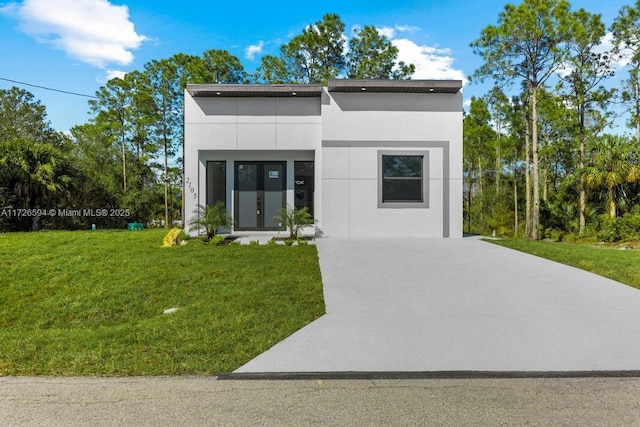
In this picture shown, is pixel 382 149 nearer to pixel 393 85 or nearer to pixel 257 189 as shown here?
pixel 393 85

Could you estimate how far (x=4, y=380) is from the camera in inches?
141

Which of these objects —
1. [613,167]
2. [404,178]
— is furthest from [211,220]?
[613,167]

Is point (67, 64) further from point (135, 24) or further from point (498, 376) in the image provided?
point (498, 376)

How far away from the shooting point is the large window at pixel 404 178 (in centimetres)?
1209

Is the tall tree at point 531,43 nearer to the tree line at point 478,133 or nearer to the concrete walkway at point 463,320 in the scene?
the tree line at point 478,133

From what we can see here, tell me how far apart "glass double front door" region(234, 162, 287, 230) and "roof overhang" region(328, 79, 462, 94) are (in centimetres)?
309

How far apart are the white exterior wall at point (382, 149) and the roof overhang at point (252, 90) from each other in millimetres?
623

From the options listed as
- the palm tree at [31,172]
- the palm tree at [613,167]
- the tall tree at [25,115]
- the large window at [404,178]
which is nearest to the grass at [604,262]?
the large window at [404,178]

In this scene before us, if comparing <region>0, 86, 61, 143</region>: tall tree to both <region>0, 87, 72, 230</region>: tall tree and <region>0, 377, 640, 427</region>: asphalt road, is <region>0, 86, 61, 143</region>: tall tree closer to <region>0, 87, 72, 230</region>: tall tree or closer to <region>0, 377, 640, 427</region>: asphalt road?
<region>0, 87, 72, 230</region>: tall tree

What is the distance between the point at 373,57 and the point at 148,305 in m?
24.5

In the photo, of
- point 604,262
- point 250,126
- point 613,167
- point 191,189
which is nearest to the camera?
point 604,262

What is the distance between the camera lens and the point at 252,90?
1212 cm

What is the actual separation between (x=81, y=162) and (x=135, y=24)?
15.7m

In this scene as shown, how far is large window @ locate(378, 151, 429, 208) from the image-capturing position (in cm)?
1209
